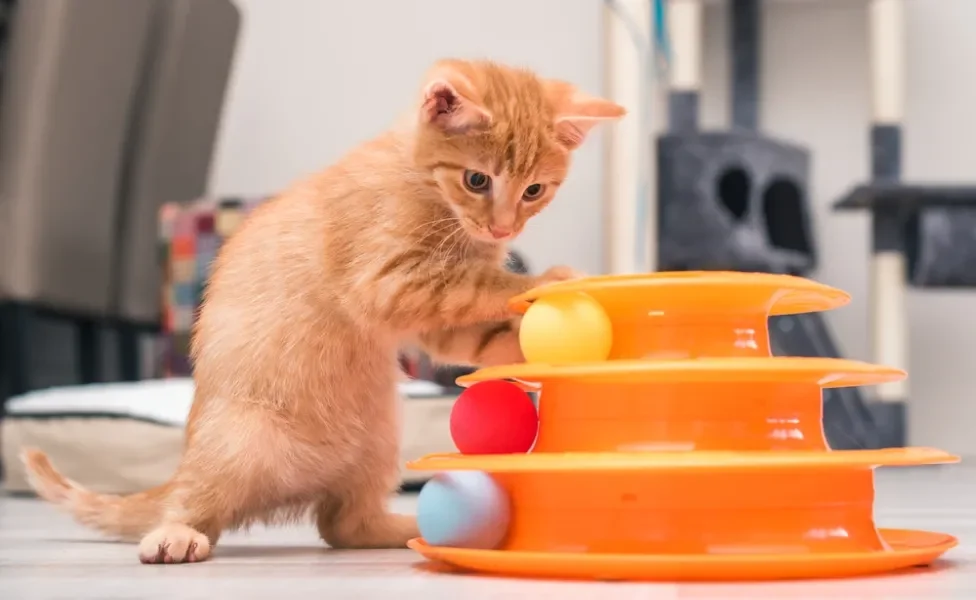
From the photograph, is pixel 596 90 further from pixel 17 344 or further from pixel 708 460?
pixel 708 460

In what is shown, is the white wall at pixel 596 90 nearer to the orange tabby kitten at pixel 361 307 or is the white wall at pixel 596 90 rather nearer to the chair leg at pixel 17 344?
the chair leg at pixel 17 344

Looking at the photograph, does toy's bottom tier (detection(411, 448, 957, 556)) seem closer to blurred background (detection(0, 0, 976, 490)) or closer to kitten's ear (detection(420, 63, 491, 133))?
kitten's ear (detection(420, 63, 491, 133))

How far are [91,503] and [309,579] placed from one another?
50 cm

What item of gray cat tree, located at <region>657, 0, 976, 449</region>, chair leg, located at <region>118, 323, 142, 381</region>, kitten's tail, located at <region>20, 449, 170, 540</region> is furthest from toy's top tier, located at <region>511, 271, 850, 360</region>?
chair leg, located at <region>118, 323, 142, 381</region>

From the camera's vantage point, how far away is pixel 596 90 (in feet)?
11.7

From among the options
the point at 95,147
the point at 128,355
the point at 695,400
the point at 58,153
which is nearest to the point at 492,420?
the point at 695,400

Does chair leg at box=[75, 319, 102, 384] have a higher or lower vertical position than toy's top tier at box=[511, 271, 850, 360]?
lower

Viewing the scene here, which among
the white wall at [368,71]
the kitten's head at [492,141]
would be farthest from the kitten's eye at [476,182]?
the white wall at [368,71]

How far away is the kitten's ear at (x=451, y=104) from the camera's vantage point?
124 cm

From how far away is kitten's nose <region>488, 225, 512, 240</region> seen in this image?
1284mm

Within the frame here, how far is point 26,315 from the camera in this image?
2943 millimetres

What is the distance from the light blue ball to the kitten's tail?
18.1 inches

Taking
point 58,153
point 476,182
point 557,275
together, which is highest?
point 58,153

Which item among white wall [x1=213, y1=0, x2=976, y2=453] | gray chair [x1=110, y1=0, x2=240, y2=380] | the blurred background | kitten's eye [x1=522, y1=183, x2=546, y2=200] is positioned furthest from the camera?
white wall [x1=213, y1=0, x2=976, y2=453]
